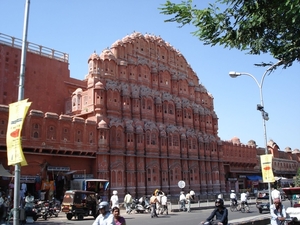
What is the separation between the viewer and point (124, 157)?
3538 centimetres

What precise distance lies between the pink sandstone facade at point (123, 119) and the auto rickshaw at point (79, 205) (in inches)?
300

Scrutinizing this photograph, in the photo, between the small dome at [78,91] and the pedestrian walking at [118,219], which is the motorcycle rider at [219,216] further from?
the small dome at [78,91]

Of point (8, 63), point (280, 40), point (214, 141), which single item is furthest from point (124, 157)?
point (280, 40)

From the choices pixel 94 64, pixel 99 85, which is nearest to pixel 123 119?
pixel 99 85

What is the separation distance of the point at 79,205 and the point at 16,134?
44.6 feet

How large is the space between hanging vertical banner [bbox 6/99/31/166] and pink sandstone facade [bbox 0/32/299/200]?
18.8 m

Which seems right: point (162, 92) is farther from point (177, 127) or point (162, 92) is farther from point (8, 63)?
A: point (8, 63)

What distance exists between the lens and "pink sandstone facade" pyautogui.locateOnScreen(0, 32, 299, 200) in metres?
30.0

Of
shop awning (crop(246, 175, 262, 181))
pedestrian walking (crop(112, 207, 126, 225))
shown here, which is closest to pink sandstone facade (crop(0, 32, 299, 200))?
shop awning (crop(246, 175, 262, 181))

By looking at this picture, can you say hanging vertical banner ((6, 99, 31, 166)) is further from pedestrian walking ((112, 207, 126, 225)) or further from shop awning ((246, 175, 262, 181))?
shop awning ((246, 175, 262, 181))

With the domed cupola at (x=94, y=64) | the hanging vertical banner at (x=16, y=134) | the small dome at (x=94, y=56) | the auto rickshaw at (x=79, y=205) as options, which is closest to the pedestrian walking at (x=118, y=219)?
the hanging vertical banner at (x=16, y=134)

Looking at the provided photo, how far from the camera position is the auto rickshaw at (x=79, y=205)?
2061cm

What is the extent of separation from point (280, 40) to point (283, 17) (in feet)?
4.83

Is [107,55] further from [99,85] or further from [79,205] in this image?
[79,205]
